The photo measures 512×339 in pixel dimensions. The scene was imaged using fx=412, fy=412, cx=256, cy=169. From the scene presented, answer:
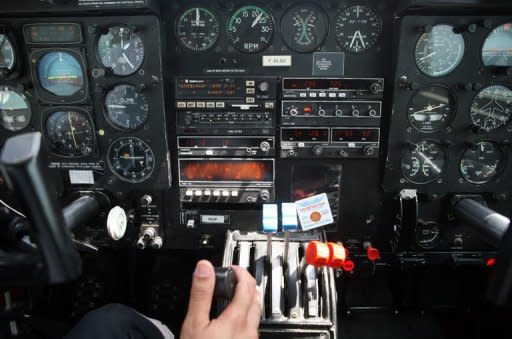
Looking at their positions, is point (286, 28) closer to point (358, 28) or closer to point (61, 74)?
point (358, 28)

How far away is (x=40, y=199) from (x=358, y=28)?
200cm

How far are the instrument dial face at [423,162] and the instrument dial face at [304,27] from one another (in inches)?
35.0

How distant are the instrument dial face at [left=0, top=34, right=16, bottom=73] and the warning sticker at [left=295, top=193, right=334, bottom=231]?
1.96 metres

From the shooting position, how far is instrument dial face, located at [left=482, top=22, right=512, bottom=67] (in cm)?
237

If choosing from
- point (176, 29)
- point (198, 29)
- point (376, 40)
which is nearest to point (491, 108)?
point (376, 40)

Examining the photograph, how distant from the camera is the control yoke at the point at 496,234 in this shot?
1.23m

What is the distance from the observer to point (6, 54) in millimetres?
2510

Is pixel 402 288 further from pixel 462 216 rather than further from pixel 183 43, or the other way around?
pixel 183 43

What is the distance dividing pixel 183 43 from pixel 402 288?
86.0 inches

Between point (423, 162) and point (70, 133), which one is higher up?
point (70, 133)

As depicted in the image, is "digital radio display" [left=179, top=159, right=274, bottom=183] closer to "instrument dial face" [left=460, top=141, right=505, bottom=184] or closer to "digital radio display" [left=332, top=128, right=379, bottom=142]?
"digital radio display" [left=332, top=128, right=379, bottom=142]

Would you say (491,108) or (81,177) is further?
(81,177)

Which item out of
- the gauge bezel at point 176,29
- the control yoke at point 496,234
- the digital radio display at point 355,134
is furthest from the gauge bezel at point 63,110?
the control yoke at point 496,234

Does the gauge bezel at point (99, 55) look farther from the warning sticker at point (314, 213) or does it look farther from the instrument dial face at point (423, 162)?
the instrument dial face at point (423, 162)
